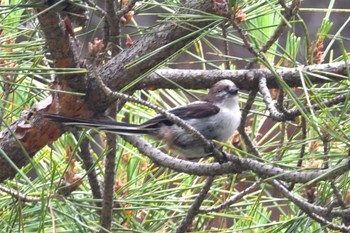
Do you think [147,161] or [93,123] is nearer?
[93,123]

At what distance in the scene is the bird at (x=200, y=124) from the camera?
57.9 inches

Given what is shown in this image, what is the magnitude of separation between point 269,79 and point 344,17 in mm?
3073

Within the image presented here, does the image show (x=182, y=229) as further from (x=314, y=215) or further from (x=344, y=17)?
(x=344, y=17)

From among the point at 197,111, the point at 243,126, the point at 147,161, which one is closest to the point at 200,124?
the point at 197,111

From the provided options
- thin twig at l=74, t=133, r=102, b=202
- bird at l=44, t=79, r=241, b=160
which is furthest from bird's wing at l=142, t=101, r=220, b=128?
thin twig at l=74, t=133, r=102, b=202

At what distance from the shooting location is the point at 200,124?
1.63 metres

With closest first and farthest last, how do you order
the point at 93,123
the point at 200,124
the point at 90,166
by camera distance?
the point at 93,123, the point at 90,166, the point at 200,124

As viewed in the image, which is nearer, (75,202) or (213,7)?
(213,7)

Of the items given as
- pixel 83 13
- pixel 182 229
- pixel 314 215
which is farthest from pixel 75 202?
pixel 314 215

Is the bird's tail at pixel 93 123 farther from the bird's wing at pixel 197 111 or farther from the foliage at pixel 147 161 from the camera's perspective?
the bird's wing at pixel 197 111

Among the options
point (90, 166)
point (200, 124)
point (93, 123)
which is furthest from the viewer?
point (200, 124)

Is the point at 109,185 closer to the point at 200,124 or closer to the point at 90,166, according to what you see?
the point at 90,166

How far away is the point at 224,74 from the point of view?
1.41m

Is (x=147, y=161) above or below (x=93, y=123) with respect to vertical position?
below
